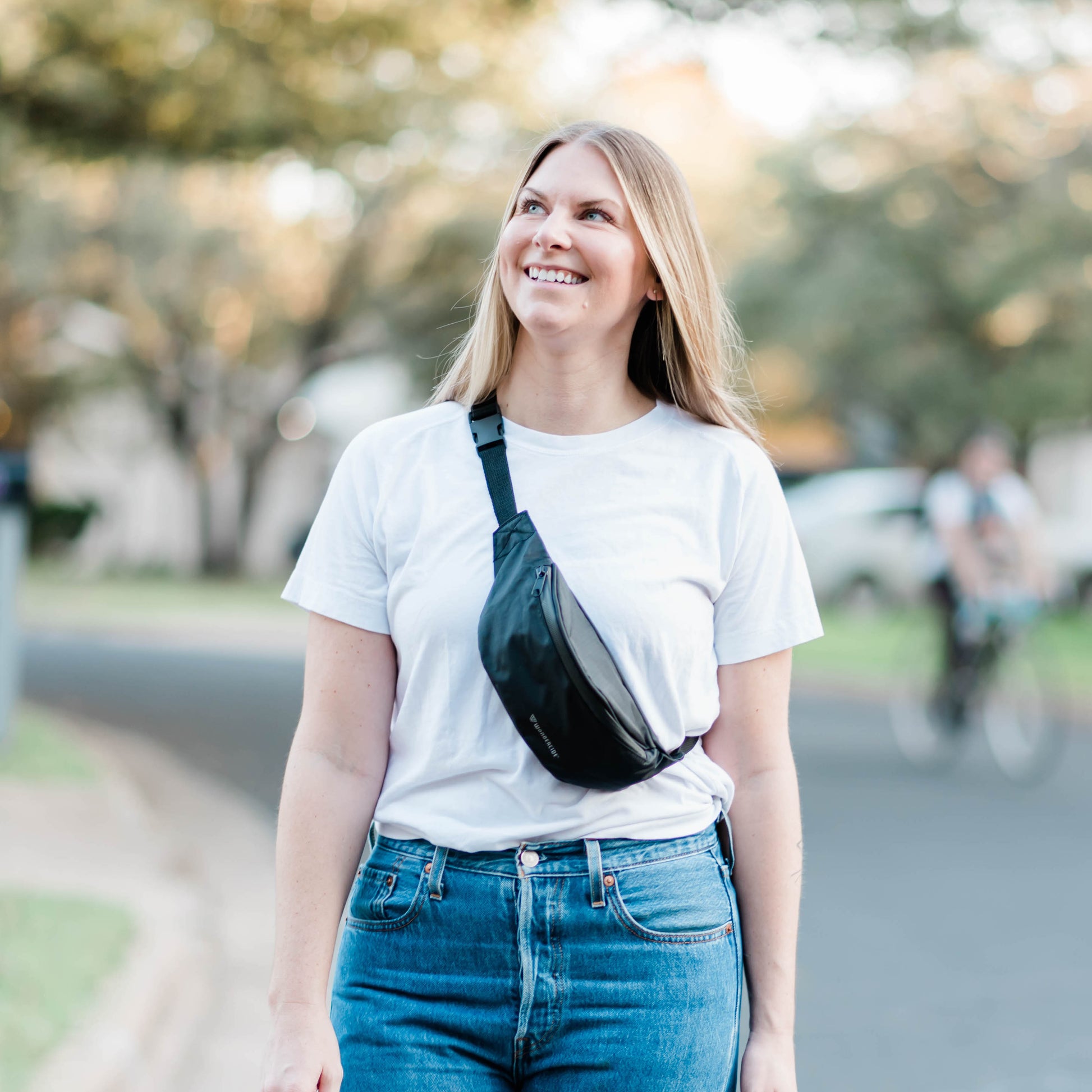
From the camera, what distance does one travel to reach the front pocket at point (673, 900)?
196 cm

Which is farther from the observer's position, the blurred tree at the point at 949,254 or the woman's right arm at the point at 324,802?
the blurred tree at the point at 949,254

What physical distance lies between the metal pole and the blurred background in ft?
0.07

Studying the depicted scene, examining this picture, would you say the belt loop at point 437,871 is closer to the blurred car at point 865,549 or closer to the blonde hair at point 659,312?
the blonde hair at point 659,312

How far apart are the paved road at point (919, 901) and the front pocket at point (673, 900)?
253cm

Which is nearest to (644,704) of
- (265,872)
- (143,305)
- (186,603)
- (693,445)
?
(693,445)

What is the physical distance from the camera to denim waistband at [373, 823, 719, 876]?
6.40 feet

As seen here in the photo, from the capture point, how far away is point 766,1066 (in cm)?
209

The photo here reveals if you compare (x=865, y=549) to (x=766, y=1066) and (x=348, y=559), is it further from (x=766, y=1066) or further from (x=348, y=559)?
(x=348, y=559)

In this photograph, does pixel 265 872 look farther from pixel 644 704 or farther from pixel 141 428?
pixel 141 428

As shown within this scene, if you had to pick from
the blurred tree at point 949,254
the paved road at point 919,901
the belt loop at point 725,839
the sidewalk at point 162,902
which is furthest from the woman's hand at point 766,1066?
the blurred tree at point 949,254

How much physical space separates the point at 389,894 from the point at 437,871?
8 centimetres

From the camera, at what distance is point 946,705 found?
377 inches

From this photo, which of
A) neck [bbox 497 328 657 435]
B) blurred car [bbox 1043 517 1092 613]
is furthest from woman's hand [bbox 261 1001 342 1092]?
blurred car [bbox 1043 517 1092 613]

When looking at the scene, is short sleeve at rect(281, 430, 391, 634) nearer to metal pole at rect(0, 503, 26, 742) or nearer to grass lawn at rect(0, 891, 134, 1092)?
grass lawn at rect(0, 891, 134, 1092)
